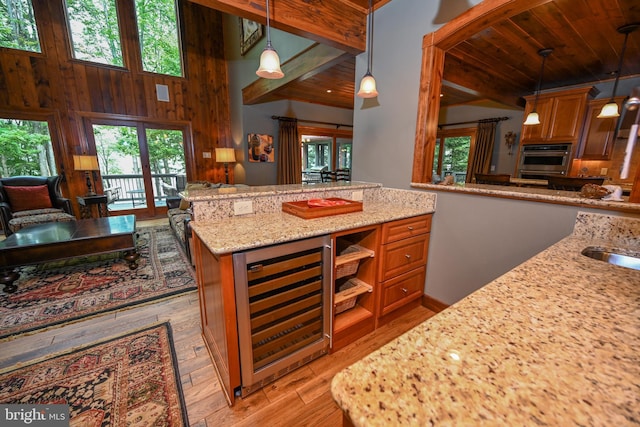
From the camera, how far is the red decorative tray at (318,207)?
1.69 metres

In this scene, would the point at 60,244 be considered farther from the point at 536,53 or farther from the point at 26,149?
the point at 536,53

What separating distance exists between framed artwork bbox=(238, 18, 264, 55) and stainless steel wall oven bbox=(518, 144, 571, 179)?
5000 mm

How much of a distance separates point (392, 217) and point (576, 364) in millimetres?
1333

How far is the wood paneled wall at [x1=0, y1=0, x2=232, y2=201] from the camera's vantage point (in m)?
4.39

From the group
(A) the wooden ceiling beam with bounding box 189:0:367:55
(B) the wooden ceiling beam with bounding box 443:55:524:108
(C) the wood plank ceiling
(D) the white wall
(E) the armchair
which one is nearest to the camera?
(D) the white wall

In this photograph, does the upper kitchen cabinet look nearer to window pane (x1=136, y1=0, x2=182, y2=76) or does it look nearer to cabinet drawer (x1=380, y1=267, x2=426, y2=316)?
cabinet drawer (x1=380, y1=267, x2=426, y2=316)

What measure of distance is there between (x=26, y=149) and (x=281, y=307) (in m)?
6.12

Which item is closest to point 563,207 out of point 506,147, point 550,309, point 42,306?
point 550,309

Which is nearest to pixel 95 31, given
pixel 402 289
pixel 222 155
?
pixel 222 155

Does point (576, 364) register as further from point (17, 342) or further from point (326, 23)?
point (17, 342)

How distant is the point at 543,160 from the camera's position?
166 inches

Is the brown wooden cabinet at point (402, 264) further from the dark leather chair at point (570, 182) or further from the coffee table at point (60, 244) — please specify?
the coffee table at point (60, 244)

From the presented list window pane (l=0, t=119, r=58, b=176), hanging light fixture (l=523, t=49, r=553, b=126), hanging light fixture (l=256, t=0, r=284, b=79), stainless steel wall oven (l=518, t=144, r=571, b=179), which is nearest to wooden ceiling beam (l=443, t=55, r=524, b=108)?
hanging light fixture (l=523, t=49, r=553, b=126)

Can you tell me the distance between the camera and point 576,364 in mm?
496
